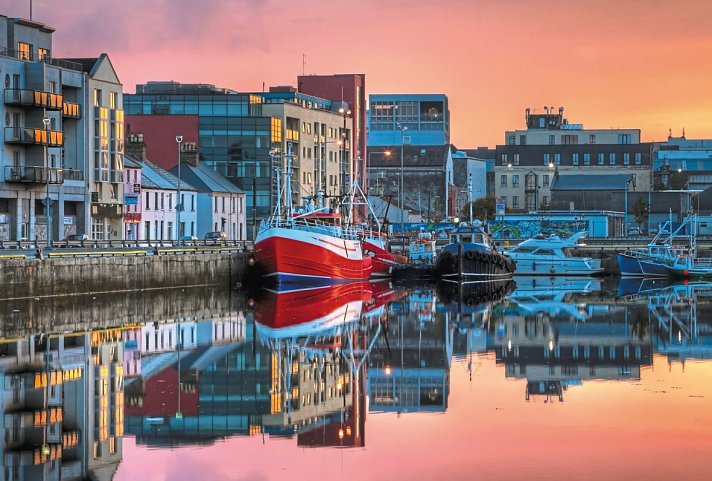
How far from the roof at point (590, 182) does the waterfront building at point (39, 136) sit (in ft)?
317

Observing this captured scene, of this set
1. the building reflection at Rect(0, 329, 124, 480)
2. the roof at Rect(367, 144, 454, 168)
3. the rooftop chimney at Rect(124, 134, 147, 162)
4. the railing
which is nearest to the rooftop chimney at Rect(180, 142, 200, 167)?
the rooftop chimney at Rect(124, 134, 147, 162)

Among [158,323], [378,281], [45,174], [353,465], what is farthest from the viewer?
[378,281]

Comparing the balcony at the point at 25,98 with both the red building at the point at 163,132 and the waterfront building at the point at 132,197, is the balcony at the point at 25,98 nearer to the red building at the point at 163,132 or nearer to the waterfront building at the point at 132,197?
the waterfront building at the point at 132,197

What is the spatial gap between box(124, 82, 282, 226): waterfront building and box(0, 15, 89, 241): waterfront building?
34406 millimetres

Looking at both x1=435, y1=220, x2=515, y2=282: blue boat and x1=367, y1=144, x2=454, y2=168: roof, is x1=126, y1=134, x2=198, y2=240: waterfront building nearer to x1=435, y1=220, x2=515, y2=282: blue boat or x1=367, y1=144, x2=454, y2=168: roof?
x1=435, y1=220, x2=515, y2=282: blue boat

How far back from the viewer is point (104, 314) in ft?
173

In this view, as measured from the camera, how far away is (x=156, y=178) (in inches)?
4109

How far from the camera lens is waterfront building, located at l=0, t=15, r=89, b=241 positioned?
81.4 meters

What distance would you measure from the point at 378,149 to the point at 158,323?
14360 centimetres

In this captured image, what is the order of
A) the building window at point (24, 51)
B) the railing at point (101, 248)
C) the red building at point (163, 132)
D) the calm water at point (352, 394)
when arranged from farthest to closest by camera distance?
the red building at point (163, 132) < the building window at point (24, 51) < the railing at point (101, 248) < the calm water at point (352, 394)

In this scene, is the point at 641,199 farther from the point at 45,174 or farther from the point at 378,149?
the point at 45,174

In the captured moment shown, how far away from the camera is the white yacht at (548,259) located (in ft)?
324

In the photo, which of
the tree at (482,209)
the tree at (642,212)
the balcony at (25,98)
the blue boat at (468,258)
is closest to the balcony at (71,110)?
the balcony at (25,98)

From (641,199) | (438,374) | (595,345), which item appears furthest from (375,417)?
(641,199)
